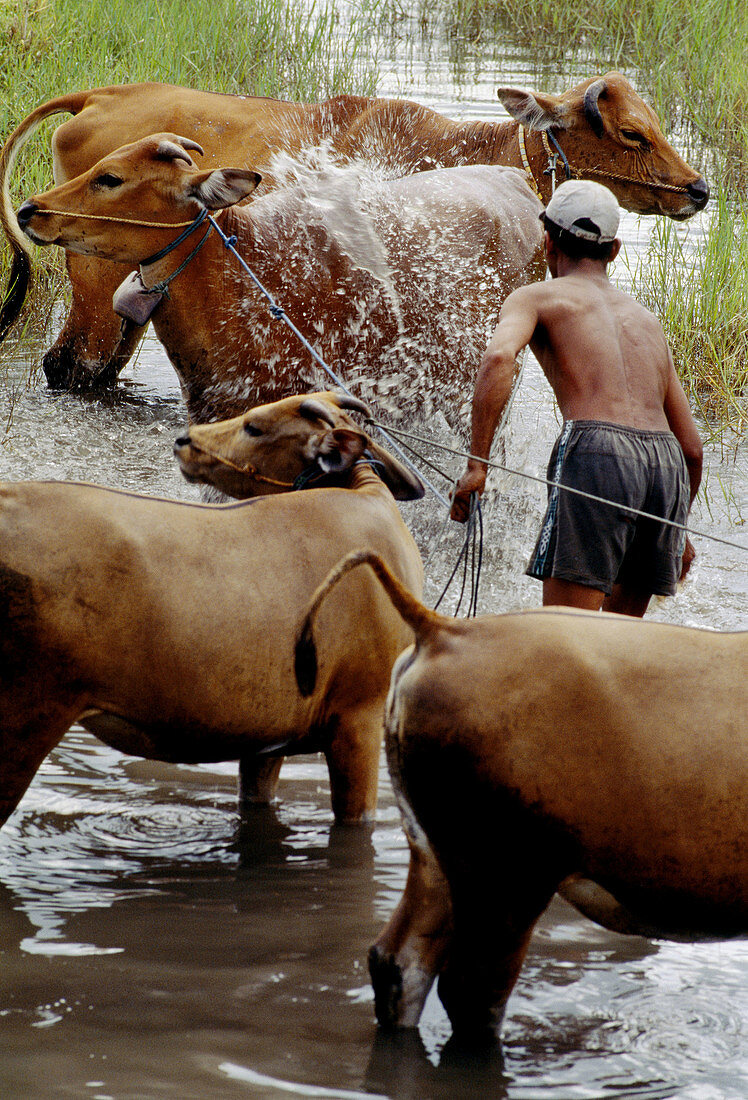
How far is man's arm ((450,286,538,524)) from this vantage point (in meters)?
3.88

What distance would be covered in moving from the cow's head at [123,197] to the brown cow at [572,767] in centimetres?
283

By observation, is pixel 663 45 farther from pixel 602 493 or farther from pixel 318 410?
pixel 318 410

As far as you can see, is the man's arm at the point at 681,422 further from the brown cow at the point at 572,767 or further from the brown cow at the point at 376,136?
the brown cow at the point at 376,136

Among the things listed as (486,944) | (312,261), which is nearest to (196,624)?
(486,944)

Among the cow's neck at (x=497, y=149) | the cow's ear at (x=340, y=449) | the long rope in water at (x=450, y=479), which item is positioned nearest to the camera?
the long rope in water at (x=450, y=479)

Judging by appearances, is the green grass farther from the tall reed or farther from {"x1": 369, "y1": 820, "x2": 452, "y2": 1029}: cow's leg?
{"x1": 369, "y1": 820, "x2": 452, "y2": 1029}: cow's leg

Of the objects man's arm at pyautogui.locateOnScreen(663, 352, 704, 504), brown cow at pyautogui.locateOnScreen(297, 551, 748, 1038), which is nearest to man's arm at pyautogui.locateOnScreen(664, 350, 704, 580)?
man's arm at pyautogui.locateOnScreen(663, 352, 704, 504)

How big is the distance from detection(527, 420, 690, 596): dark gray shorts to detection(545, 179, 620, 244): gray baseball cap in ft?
1.90

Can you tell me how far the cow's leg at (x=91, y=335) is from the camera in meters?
7.46

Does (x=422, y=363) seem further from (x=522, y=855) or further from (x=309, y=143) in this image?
(x=522, y=855)

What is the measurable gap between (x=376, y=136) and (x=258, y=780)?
13.8 feet

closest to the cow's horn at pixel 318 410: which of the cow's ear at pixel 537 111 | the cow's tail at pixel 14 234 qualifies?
the cow's ear at pixel 537 111

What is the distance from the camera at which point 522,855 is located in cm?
255

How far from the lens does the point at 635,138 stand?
6.52 metres
